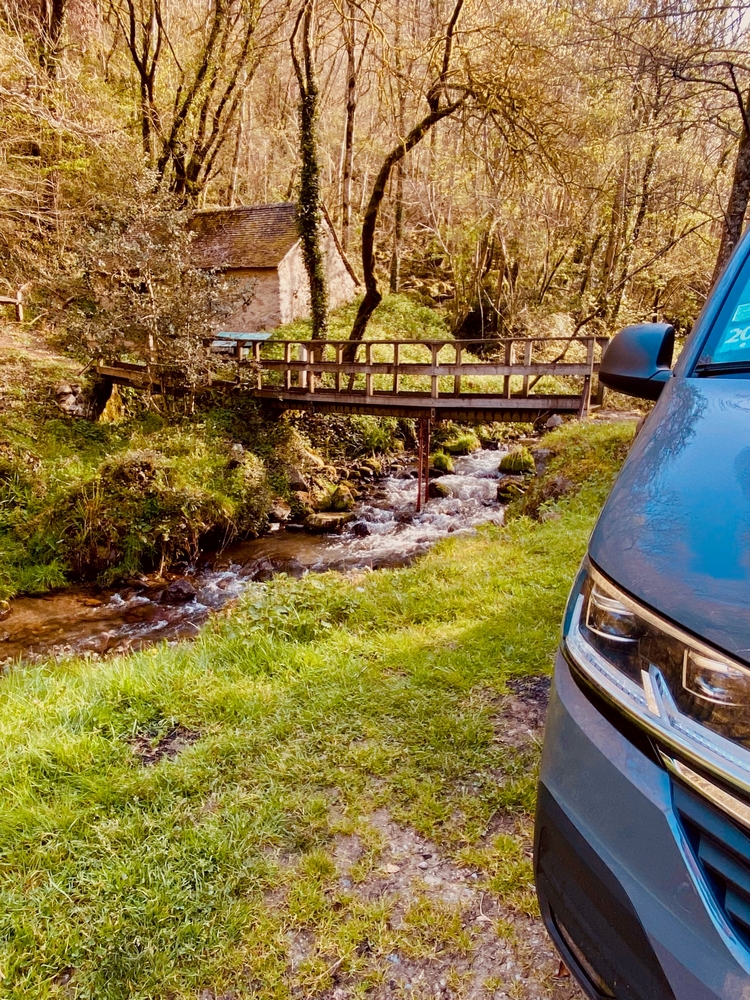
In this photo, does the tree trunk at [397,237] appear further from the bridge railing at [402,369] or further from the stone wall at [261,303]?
the stone wall at [261,303]

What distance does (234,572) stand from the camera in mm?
8016

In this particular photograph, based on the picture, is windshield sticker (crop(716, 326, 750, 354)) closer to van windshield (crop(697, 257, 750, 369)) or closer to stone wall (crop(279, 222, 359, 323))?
van windshield (crop(697, 257, 750, 369))

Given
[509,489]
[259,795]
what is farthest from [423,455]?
[259,795]

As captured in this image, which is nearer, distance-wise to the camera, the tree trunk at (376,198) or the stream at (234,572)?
the stream at (234,572)

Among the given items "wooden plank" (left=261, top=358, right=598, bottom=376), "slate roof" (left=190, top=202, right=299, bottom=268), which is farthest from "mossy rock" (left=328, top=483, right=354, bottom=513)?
"slate roof" (left=190, top=202, right=299, bottom=268)

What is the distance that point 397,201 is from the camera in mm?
21000

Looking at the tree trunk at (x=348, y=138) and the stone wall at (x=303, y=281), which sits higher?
the tree trunk at (x=348, y=138)

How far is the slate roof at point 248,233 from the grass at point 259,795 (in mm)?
16252

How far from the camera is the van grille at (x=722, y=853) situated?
2.62 ft

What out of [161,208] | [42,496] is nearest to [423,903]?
[42,496]

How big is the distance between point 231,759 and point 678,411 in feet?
7.43

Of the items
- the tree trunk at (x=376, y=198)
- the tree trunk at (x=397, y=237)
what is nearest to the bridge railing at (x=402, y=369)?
the tree trunk at (x=376, y=198)

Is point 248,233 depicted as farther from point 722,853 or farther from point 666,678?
point 722,853

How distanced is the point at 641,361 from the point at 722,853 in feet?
4.90
